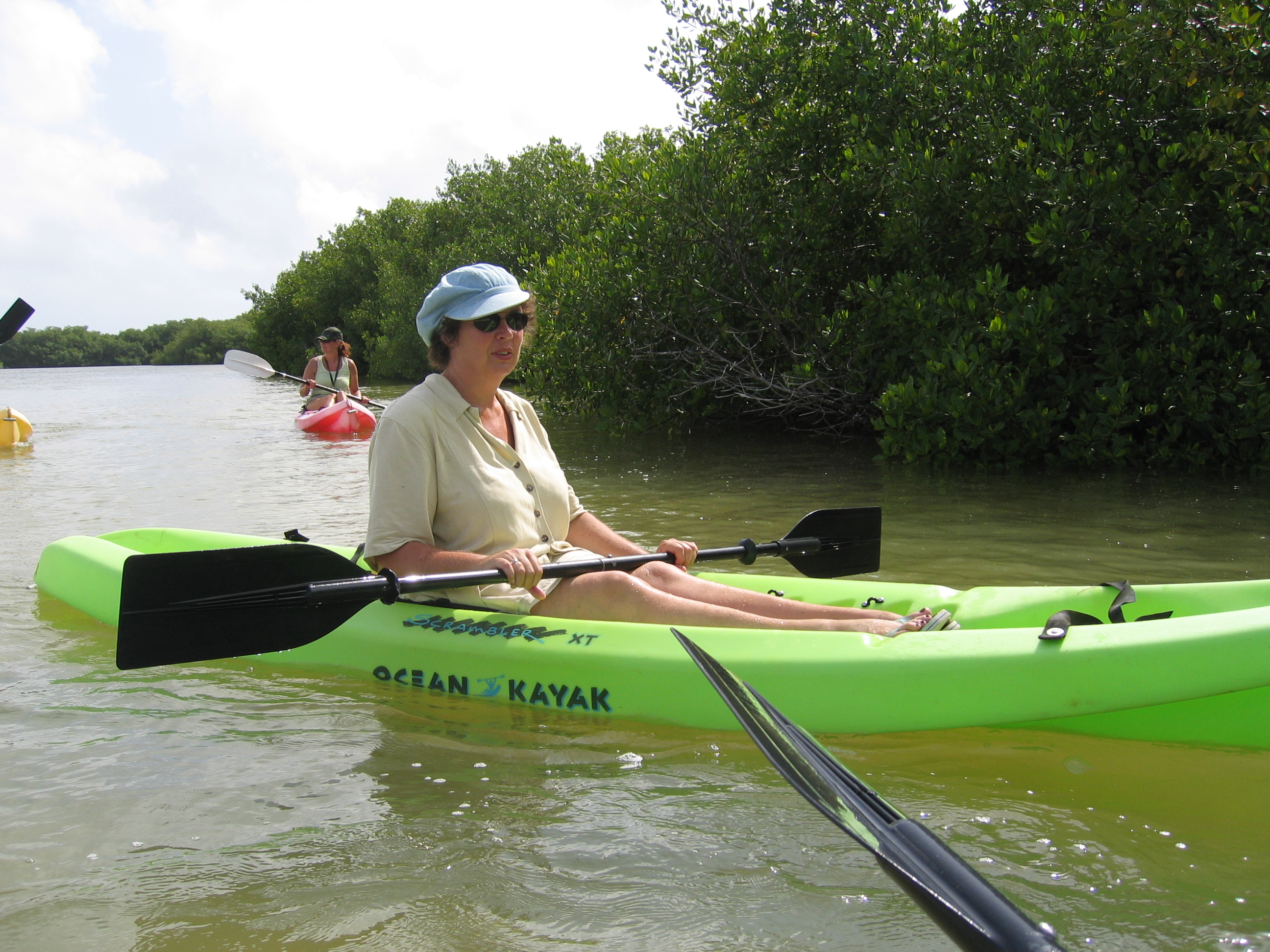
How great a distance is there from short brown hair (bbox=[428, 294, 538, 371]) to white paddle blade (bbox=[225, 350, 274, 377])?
927 cm

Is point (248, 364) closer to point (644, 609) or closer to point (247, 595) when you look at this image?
point (247, 595)

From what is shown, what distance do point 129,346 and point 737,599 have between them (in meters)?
103

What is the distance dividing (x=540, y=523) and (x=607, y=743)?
2.42ft

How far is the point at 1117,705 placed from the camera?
97.7 inches

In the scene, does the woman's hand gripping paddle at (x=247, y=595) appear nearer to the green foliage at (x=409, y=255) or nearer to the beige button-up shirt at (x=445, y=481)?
the beige button-up shirt at (x=445, y=481)

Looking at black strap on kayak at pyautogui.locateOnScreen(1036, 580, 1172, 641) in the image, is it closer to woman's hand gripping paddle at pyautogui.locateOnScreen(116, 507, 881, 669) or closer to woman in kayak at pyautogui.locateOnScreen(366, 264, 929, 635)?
woman in kayak at pyautogui.locateOnScreen(366, 264, 929, 635)

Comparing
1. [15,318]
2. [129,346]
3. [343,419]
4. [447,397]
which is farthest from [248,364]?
[129,346]

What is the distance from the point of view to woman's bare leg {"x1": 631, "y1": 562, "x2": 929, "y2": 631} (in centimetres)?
308

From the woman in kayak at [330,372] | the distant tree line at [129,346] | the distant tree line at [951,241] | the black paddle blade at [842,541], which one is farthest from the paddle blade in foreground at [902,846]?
the distant tree line at [129,346]

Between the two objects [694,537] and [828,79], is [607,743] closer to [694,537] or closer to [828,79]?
[694,537]

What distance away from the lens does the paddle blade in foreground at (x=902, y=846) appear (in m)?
1.15

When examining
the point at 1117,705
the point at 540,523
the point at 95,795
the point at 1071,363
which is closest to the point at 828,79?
the point at 1071,363

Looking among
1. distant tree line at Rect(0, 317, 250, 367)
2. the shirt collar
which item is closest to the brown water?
the shirt collar

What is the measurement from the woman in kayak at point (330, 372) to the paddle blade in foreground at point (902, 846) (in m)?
12.3
